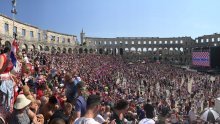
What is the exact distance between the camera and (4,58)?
6.80 meters

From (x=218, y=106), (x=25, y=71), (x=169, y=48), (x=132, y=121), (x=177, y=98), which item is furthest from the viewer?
(x=169, y=48)

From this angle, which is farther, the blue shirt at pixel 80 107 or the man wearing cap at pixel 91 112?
the blue shirt at pixel 80 107

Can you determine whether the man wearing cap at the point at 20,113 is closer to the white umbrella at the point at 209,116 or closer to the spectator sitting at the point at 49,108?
the spectator sitting at the point at 49,108

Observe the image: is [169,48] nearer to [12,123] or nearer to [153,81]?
[153,81]

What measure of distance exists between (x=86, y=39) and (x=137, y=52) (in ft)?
50.3

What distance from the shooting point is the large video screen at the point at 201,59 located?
60281 millimetres

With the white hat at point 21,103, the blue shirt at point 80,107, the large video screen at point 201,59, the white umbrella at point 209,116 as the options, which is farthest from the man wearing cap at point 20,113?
the large video screen at point 201,59

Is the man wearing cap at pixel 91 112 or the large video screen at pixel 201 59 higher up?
the man wearing cap at pixel 91 112

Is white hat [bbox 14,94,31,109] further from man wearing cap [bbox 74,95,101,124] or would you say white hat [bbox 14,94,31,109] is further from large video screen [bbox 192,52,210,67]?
large video screen [bbox 192,52,210,67]

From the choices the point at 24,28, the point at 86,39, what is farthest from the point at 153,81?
the point at 86,39

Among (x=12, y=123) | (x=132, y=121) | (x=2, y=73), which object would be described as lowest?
(x=132, y=121)

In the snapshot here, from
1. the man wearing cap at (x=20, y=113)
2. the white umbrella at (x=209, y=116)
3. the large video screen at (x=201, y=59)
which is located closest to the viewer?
the man wearing cap at (x=20, y=113)

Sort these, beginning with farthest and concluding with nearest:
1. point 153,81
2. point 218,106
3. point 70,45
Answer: point 70,45 < point 153,81 < point 218,106

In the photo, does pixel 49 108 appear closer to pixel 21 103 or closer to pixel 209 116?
pixel 21 103
